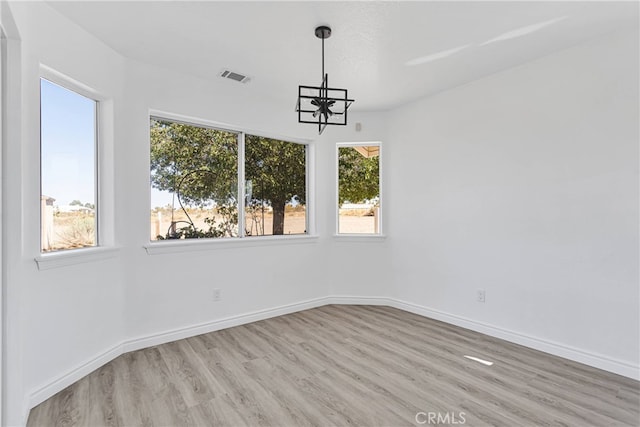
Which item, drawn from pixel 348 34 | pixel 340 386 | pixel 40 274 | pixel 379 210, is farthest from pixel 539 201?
pixel 40 274

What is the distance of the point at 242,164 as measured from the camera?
3.97 meters

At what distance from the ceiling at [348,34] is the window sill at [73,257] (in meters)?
1.70

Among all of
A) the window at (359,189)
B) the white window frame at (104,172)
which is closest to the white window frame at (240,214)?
the white window frame at (104,172)

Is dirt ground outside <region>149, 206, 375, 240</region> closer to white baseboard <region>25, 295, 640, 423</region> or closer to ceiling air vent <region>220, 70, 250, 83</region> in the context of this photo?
white baseboard <region>25, 295, 640, 423</region>

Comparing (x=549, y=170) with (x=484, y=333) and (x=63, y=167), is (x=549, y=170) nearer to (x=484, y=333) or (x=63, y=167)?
(x=484, y=333)

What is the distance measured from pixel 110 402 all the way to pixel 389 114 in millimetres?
4157

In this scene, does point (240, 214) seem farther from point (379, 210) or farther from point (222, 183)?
point (379, 210)

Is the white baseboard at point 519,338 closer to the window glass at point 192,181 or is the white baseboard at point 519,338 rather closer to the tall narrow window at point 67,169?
the window glass at point 192,181

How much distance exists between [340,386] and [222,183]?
2.43 m

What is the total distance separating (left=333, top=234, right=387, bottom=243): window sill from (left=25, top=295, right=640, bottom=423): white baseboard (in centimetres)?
78

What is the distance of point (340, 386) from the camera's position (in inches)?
97.0

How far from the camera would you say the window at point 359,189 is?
4.69 m

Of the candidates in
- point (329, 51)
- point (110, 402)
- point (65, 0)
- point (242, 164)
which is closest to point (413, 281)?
point (242, 164)

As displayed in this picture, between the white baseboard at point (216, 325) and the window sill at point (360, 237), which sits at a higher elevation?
the window sill at point (360, 237)
